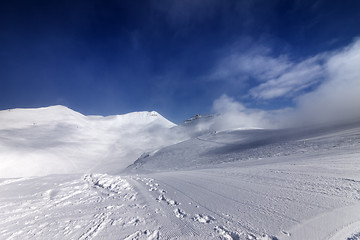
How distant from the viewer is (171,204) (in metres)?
3.59

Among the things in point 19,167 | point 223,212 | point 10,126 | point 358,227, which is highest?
point 10,126

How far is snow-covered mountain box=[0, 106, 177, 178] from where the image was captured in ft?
74.7

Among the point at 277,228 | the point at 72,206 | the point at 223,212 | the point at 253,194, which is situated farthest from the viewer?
the point at 72,206

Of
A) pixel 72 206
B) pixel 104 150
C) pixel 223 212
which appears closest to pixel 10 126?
pixel 104 150

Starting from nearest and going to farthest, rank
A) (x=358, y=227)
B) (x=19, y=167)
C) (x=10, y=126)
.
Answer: (x=358, y=227) → (x=19, y=167) → (x=10, y=126)

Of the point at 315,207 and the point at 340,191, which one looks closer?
the point at 315,207

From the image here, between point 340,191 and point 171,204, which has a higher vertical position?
point 171,204

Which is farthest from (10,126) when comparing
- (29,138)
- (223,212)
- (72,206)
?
(223,212)

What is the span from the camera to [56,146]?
31812 mm

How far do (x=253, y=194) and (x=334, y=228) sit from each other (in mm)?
1552

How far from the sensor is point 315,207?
2566 mm

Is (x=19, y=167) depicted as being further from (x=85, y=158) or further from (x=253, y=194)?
(x=253, y=194)

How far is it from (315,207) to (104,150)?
39293 millimetres

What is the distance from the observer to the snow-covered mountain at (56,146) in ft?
74.7
